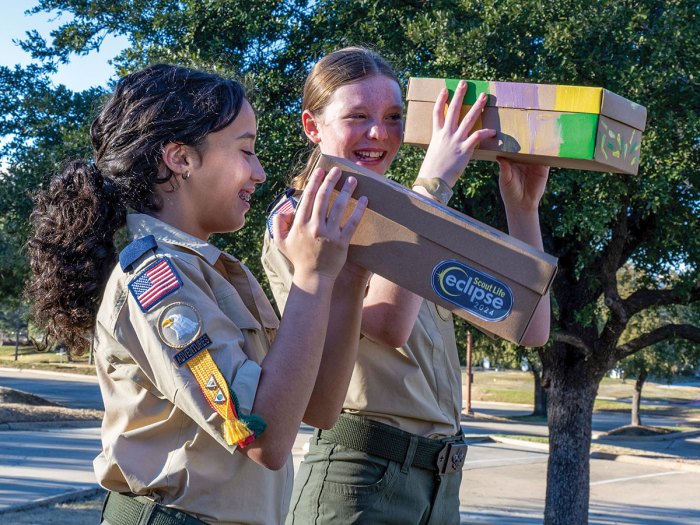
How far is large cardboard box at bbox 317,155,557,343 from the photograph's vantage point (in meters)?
1.63

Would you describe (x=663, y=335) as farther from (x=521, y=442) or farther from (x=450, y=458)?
(x=521, y=442)

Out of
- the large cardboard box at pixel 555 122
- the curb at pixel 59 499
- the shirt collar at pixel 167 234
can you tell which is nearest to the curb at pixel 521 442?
the curb at pixel 59 499

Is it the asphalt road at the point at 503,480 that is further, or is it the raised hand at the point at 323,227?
the asphalt road at the point at 503,480

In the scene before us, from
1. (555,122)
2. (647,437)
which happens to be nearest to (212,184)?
(555,122)

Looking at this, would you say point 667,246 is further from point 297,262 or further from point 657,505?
point 297,262

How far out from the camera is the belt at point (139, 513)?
59.4 inches

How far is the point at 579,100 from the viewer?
1984 mm

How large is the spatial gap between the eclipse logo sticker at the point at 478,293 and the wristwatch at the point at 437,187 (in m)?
0.41

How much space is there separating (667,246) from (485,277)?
7131 mm

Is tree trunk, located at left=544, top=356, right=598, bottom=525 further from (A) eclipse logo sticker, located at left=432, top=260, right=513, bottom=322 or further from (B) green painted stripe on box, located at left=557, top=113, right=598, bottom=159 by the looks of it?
(A) eclipse logo sticker, located at left=432, top=260, right=513, bottom=322

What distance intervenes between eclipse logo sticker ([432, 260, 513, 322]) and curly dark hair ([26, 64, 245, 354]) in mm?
591

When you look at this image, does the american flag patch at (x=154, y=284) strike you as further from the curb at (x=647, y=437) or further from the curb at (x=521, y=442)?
the curb at (x=647, y=437)

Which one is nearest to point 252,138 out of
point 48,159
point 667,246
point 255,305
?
point 255,305

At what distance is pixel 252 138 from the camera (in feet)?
6.14
